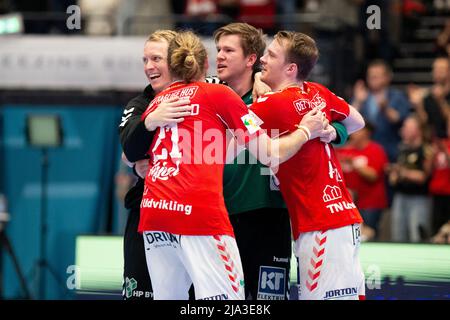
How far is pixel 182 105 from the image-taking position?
659 centimetres

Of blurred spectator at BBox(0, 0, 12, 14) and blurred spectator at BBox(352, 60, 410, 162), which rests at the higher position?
blurred spectator at BBox(0, 0, 12, 14)

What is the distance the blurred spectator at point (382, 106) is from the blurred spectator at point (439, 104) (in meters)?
0.47

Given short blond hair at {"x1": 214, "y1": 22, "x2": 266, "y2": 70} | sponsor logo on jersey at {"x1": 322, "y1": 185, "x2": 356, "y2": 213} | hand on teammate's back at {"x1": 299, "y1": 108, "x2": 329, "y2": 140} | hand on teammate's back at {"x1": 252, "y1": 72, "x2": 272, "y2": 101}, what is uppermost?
short blond hair at {"x1": 214, "y1": 22, "x2": 266, "y2": 70}

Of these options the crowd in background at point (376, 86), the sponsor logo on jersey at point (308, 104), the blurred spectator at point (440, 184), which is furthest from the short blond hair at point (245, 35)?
the blurred spectator at point (440, 184)

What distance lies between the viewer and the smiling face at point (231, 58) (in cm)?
738

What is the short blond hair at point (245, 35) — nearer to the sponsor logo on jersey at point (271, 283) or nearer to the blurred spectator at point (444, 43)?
the sponsor logo on jersey at point (271, 283)

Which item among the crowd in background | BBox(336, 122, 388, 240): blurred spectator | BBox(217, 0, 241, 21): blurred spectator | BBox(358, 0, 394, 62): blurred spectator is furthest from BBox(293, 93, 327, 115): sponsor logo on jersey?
BBox(358, 0, 394, 62): blurred spectator

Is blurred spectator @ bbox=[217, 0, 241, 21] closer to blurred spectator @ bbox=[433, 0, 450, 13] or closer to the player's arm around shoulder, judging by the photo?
blurred spectator @ bbox=[433, 0, 450, 13]

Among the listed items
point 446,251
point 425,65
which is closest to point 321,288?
point 446,251

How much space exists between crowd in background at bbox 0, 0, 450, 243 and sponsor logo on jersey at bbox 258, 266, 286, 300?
4.68 meters

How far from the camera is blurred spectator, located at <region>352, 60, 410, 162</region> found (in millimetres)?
14125

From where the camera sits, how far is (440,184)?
43.5 ft
